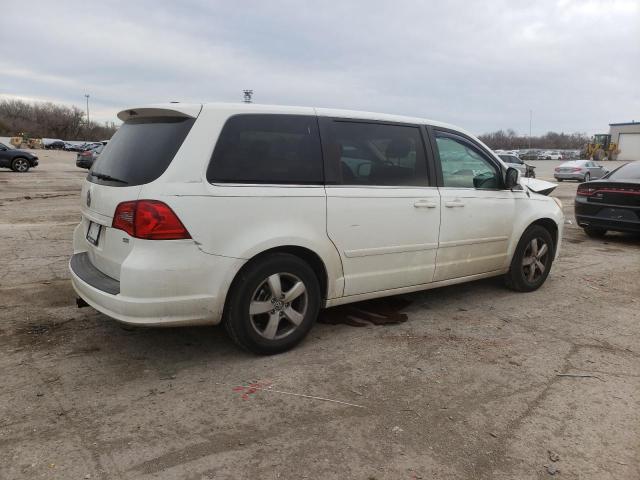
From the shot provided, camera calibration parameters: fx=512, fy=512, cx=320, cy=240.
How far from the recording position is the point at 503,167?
5.19 metres

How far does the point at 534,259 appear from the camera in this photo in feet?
18.3

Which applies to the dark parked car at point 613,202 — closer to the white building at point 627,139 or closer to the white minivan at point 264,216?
the white minivan at point 264,216

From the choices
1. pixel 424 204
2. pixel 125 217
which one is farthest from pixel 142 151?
pixel 424 204

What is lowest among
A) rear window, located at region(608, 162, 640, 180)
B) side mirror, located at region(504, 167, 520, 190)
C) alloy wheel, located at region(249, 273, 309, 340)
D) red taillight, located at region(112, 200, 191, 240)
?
alloy wheel, located at region(249, 273, 309, 340)

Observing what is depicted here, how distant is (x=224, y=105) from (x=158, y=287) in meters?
1.32

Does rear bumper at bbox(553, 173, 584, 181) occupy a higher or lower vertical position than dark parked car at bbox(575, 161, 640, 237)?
higher

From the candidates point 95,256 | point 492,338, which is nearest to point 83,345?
point 95,256

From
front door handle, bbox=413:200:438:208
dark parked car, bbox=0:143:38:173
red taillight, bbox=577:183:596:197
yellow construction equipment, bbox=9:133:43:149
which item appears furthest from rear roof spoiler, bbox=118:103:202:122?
yellow construction equipment, bbox=9:133:43:149

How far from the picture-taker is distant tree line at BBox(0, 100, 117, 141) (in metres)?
102

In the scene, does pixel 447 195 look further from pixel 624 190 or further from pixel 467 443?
pixel 624 190

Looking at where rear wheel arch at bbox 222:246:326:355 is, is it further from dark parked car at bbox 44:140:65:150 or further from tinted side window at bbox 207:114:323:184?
dark parked car at bbox 44:140:65:150

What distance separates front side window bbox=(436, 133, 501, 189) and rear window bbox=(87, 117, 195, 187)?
237cm

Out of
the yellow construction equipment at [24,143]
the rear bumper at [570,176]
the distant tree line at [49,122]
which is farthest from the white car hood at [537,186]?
the distant tree line at [49,122]

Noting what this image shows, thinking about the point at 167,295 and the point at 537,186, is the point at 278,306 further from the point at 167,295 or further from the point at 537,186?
the point at 537,186
